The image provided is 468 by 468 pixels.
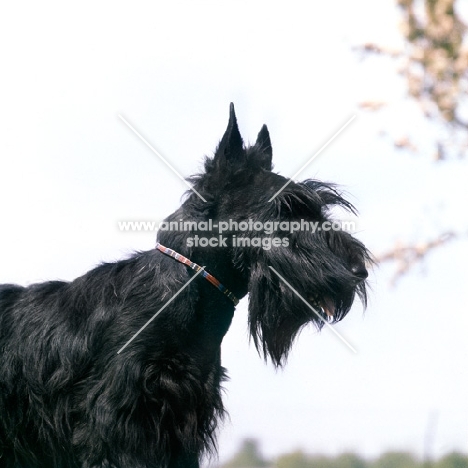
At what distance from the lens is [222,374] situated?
507cm

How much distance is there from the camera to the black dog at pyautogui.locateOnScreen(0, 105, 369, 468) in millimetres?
4738

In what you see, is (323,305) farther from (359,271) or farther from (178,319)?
(178,319)

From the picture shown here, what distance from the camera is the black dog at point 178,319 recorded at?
4.74 metres

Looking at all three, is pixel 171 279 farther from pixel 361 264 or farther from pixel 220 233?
pixel 361 264

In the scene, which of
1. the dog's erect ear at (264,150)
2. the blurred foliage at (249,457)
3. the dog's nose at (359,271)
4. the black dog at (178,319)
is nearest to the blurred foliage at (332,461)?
the blurred foliage at (249,457)

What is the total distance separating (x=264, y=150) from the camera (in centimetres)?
540

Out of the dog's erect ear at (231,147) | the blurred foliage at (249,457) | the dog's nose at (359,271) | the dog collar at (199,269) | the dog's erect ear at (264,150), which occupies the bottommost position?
the blurred foliage at (249,457)

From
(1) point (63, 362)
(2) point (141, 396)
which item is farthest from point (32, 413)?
(2) point (141, 396)

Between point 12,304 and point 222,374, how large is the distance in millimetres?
1471

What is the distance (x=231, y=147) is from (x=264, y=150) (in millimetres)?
374

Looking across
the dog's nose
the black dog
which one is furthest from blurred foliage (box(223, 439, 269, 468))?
the dog's nose

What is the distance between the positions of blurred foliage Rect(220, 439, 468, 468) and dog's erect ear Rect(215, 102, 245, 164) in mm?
2035
